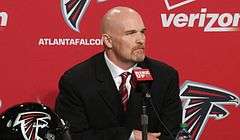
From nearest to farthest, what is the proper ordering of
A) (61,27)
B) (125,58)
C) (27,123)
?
1. (27,123)
2. (125,58)
3. (61,27)

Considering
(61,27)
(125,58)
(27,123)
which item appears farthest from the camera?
(61,27)

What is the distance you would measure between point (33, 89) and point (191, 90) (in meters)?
0.67

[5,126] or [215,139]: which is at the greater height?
[5,126]

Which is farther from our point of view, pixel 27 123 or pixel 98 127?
pixel 98 127

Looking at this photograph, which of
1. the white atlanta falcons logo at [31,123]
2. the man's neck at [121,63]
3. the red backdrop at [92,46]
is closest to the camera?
the white atlanta falcons logo at [31,123]

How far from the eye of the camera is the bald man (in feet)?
7.11

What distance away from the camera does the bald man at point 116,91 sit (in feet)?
7.11

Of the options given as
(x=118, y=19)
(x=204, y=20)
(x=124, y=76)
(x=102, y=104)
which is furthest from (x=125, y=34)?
(x=204, y=20)

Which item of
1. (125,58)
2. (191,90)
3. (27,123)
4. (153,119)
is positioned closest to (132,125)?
(153,119)

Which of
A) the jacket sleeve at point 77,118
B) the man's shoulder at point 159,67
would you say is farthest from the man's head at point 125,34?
the jacket sleeve at point 77,118

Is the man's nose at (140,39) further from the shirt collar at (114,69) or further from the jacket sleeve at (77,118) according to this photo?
the jacket sleeve at (77,118)

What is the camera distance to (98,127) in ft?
7.33

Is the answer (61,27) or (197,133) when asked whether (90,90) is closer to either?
(61,27)

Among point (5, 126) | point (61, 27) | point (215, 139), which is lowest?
point (215, 139)
